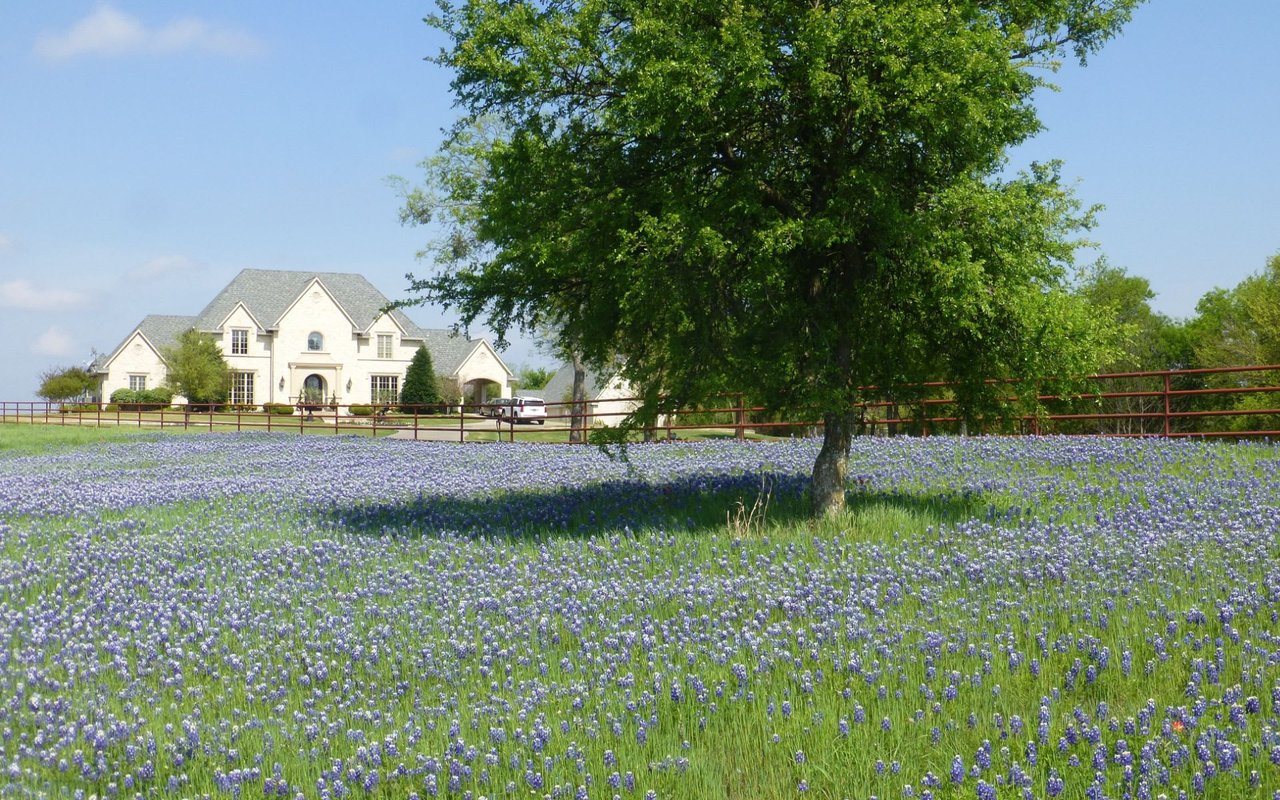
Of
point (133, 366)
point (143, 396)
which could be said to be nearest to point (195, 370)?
point (143, 396)

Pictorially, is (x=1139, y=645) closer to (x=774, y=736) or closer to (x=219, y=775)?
(x=774, y=736)

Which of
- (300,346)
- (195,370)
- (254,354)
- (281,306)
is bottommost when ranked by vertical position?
(195,370)

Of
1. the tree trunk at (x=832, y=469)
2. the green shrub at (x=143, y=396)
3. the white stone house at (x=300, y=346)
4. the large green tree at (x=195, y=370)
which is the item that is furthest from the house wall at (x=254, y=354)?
the tree trunk at (x=832, y=469)

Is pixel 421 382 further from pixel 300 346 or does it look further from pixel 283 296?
pixel 283 296

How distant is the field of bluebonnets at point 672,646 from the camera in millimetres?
5957

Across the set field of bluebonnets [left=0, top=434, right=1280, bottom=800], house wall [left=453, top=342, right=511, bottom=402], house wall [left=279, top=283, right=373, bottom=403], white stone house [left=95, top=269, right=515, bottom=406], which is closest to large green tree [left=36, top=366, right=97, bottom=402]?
white stone house [left=95, top=269, right=515, bottom=406]

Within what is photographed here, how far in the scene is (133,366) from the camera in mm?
78000

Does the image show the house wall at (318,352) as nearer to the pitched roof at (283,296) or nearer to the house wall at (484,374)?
the pitched roof at (283,296)

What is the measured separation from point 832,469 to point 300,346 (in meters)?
68.0

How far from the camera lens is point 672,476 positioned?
56.2 feet

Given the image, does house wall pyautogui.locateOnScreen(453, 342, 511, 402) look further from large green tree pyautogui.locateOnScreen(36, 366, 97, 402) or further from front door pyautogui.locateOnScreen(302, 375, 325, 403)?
large green tree pyautogui.locateOnScreen(36, 366, 97, 402)

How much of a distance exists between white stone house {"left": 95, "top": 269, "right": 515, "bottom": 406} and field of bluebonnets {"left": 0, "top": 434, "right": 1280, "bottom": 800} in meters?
62.4

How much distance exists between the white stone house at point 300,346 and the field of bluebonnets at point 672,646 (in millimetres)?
62378

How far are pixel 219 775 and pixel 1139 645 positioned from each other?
235 inches
